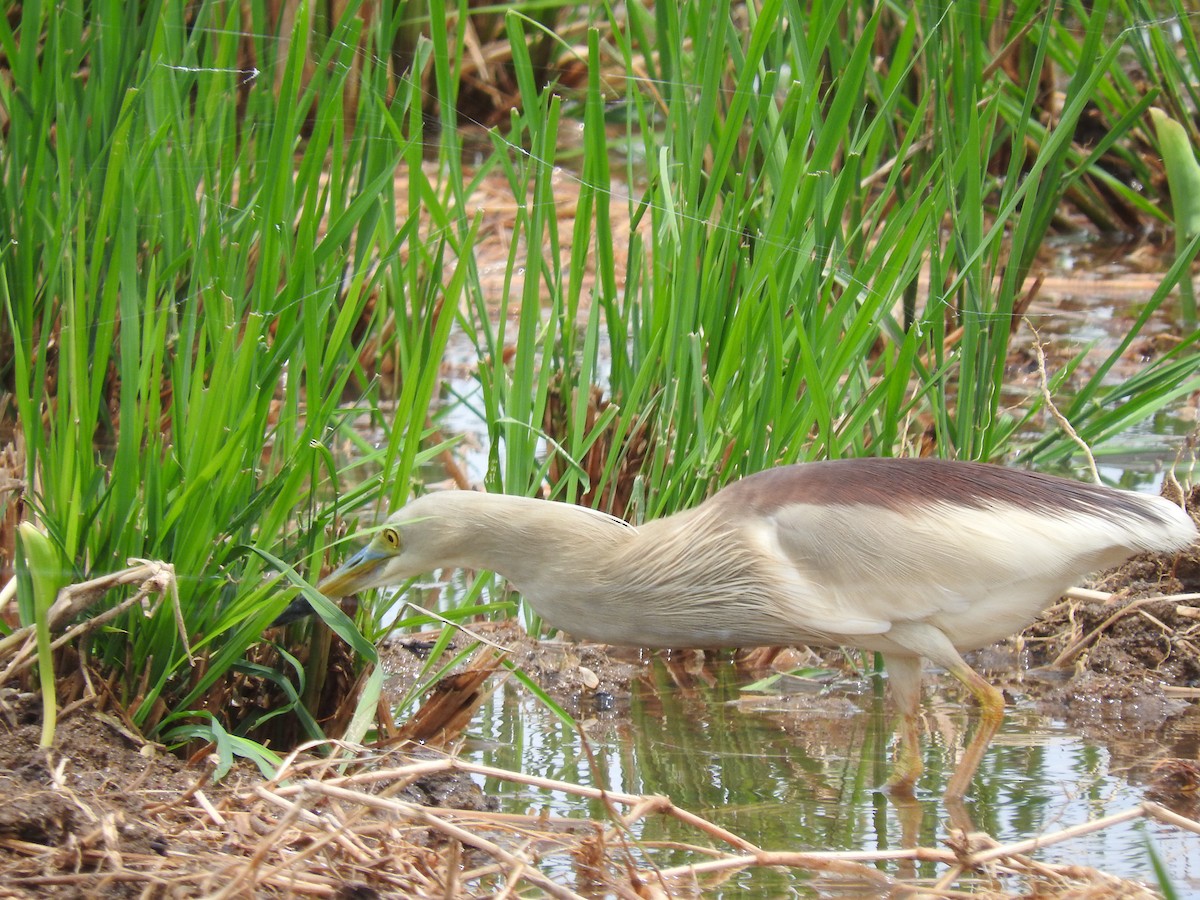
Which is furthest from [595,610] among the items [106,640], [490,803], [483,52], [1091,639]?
[483,52]

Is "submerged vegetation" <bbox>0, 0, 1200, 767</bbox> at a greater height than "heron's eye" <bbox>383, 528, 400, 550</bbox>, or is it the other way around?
"submerged vegetation" <bbox>0, 0, 1200, 767</bbox>

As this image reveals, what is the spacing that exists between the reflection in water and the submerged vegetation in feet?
1.51

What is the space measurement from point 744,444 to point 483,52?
5.81 metres

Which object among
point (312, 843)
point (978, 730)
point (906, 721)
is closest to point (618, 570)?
point (906, 721)

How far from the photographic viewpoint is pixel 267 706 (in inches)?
137

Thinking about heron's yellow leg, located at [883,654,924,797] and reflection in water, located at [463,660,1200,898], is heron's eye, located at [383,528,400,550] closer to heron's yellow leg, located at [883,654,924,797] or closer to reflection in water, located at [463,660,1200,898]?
reflection in water, located at [463,660,1200,898]

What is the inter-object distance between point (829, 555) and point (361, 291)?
4.56 ft

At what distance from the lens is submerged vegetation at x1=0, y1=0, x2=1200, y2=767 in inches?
126

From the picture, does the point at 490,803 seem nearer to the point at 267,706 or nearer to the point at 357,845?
the point at 267,706

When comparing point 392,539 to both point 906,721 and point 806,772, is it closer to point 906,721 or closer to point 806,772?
point 806,772

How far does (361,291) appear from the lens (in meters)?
4.18

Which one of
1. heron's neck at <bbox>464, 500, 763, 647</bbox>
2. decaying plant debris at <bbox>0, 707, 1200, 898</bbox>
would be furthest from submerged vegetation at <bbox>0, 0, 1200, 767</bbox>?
heron's neck at <bbox>464, 500, 763, 647</bbox>

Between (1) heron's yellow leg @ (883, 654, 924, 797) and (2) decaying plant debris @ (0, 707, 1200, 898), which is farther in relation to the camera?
(1) heron's yellow leg @ (883, 654, 924, 797)

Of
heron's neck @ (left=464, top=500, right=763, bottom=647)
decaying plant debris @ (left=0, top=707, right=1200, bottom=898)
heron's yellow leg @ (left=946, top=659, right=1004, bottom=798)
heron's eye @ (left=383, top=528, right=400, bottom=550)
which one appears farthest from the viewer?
heron's neck @ (left=464, top=500, right=763, bottom=647)
